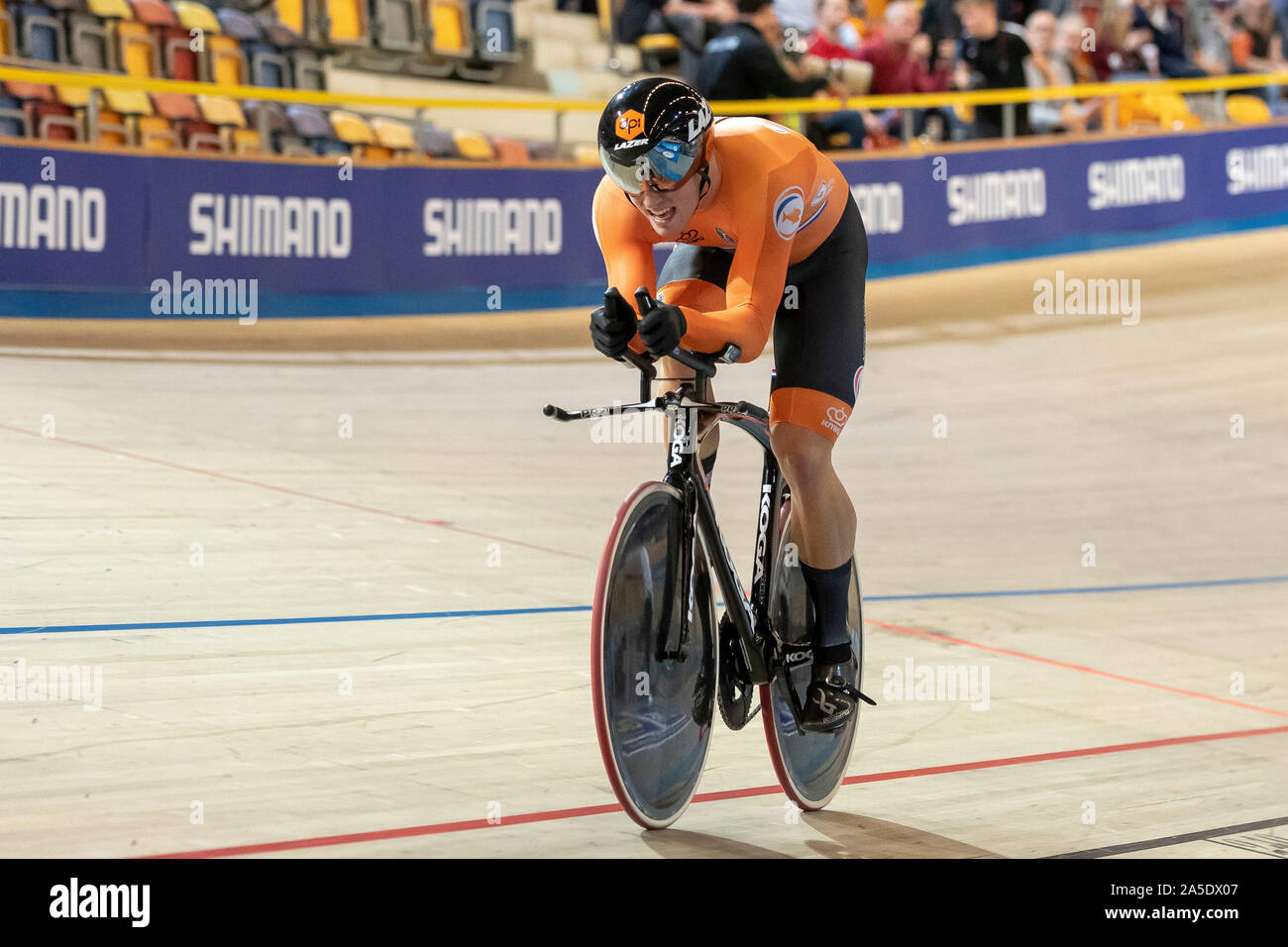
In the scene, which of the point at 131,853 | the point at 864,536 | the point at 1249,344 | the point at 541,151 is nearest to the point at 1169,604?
the point at 864,536

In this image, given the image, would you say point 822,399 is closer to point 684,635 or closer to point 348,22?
point 684,635

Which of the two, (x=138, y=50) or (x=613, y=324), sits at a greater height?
(x=138, y=50)

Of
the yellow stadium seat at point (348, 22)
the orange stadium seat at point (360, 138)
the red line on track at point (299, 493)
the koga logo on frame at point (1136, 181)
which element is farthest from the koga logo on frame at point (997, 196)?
the red line on track at point (299, 493)

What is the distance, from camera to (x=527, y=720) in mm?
3797

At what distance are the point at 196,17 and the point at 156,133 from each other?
1.86 meters

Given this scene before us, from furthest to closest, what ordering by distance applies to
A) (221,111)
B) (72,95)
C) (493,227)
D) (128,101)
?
(493,227) < (221,111) < (128,101) < (72,95)

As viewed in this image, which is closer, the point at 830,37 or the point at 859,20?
the point at 830,37

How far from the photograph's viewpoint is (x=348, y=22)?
1248 cm

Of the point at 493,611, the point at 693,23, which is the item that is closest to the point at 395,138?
the point at 693,23

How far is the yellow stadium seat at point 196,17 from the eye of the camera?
11.0 meters

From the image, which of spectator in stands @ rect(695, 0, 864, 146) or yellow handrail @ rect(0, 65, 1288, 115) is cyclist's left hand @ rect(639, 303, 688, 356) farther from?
spectator in stands @ rect(695, 0, 864, 146)

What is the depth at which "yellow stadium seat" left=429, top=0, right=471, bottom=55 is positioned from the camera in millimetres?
13188

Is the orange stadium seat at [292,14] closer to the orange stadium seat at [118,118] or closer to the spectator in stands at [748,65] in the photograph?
the orange stadium seat at [118,118]
